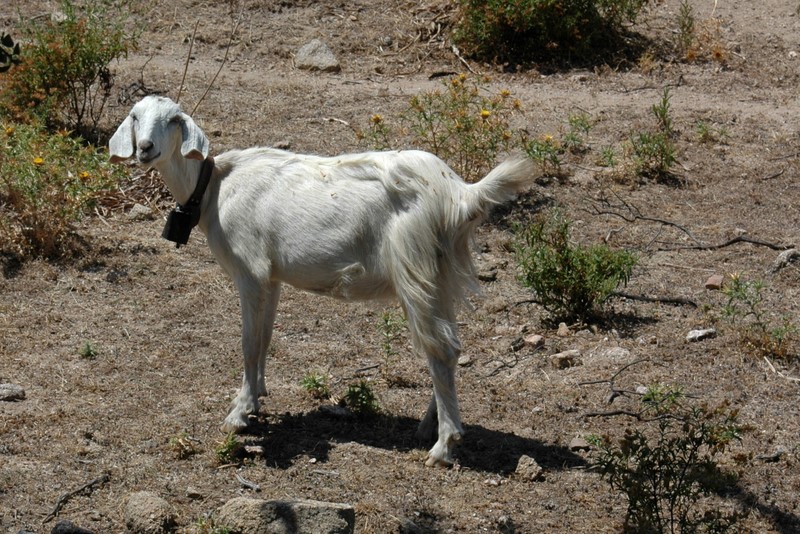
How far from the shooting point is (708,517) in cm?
472

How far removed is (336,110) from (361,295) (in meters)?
5.20

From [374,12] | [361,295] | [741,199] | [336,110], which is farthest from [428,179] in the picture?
[374,12]

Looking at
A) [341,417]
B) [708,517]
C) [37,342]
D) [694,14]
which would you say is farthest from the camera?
[694,14]

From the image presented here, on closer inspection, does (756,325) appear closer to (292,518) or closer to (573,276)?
(573,276)

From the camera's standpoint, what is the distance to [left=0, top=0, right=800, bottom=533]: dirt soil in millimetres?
5367

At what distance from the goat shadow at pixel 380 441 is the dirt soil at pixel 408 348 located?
1 cm

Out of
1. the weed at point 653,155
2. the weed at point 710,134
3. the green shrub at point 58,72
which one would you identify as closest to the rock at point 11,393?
the green shrub at point 58,72

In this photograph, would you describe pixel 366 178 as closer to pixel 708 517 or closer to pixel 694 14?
pixel 708 517

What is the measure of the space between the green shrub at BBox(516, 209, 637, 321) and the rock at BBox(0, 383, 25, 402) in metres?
3.24

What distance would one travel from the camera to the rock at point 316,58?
11757mm

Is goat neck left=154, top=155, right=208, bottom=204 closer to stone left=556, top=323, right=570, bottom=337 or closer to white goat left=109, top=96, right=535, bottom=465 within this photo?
white goat left=109, top=96, right=535, bottom=465

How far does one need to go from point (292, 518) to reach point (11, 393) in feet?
7.59

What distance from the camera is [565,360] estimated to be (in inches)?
269

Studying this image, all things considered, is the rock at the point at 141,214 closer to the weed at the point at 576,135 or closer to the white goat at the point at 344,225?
the white goat at the point at 344,225
